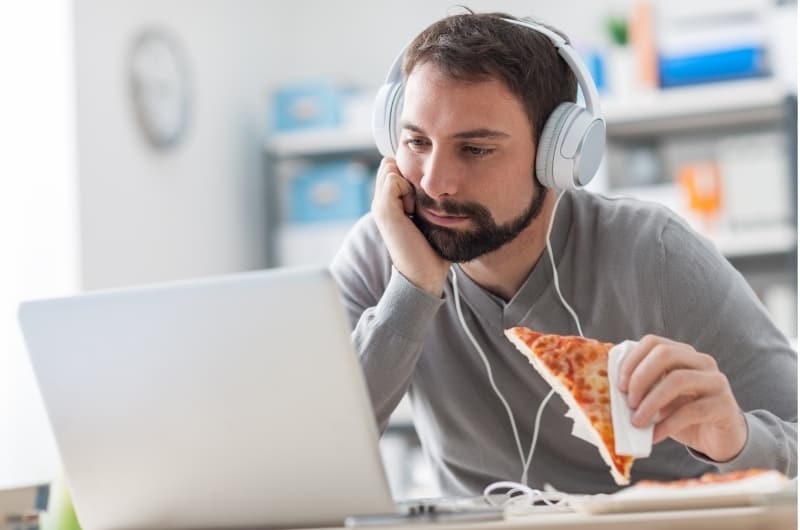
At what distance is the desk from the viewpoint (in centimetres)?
79

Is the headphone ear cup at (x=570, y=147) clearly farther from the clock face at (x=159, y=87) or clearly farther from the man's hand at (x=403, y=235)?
the clock face at (x=159, y=87)

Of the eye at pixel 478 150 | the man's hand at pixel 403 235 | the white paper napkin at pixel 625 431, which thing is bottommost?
the white paper napkin at pixel 625 431

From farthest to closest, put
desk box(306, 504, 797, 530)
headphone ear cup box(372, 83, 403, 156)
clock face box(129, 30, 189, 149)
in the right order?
clock face box(129, 30, 189, 149) → headphone ear cup box(372, 83, 403, 156) → desk box(306, 504, 797, 530)

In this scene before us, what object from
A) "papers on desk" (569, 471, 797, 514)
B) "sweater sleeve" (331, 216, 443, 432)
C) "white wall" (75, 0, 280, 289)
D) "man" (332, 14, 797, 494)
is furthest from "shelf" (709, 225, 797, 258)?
"papers on desk" (569, 471, 797, 514)

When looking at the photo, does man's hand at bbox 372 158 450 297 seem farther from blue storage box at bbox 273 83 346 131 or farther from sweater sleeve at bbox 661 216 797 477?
blue storage box at bbox 273 83 346 131

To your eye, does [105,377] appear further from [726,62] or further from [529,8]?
[529,8]

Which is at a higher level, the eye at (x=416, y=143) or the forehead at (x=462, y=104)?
the forehead at (x=462, y=104)

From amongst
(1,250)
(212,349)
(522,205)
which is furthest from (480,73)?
(1,250)

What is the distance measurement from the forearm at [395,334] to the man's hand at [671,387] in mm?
372

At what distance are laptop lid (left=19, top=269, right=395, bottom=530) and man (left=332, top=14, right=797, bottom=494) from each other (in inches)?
14.7

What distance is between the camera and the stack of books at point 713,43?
335 centimetres

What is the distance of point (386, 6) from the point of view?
3965 mm

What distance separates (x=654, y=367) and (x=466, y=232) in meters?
0.52

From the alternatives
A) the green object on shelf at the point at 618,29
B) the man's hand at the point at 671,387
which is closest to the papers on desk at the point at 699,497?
the man's hand at the point at 671,387
